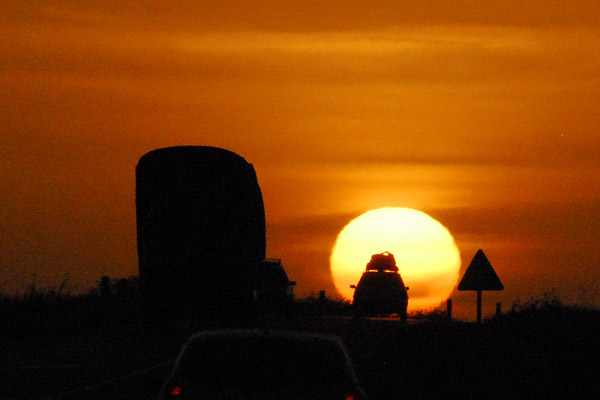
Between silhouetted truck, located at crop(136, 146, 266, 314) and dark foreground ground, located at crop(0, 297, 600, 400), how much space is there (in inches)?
48.9

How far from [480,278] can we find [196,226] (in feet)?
34.0

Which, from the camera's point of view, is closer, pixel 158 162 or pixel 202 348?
pixel 202 348

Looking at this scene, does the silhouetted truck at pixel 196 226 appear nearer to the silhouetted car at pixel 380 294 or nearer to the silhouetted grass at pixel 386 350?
the silhouetted grass at pixel 386 350

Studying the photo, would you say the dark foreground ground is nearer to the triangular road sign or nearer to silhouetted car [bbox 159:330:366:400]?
silhouetted car [bbox 159:330:366:400]

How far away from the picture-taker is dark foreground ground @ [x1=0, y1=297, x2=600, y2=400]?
51.6 ft

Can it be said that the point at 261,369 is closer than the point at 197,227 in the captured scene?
Yes

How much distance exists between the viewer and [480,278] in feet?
104

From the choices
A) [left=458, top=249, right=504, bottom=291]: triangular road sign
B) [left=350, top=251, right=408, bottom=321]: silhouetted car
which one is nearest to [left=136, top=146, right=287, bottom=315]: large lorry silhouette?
[left=458, top=249, right=504, bottom=291]: triangular road sign

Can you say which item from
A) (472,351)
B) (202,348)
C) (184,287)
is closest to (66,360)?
(184,287)

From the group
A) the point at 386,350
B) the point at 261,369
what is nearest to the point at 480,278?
the point at 386,350

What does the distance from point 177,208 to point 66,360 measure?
17.2ft

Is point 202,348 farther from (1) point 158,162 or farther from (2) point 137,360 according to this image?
(1) point 158,162

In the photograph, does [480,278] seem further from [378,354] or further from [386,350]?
[378,354]

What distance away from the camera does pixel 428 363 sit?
63.4 ft
